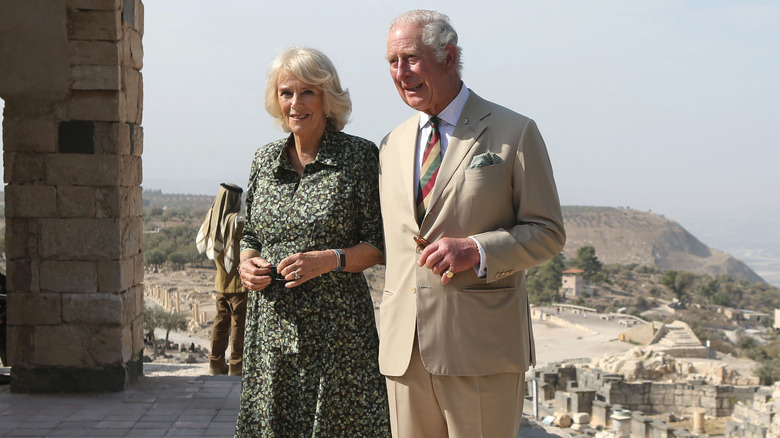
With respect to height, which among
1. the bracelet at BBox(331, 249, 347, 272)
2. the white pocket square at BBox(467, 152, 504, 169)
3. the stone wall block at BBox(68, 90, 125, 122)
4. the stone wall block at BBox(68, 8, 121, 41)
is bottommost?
the bracelet at BBox(331, 249, 347, 272)

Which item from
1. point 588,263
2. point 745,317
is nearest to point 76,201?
point 745,317

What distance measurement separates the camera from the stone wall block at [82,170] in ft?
17.7

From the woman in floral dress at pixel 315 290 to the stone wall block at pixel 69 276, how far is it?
120 inches

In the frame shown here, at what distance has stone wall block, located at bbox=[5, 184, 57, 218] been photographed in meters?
5.41

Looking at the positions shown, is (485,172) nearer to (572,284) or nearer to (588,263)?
(572,284)

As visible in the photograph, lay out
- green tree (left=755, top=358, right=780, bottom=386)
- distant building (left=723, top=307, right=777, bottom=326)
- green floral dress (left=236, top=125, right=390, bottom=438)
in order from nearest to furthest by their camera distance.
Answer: green floral dress (left=236, top=125, right=390, bottom=438) → green tree (left=755, top=358, right=780, bottom=386) → distant building (left=723, top=307, right=777, bottom=326)

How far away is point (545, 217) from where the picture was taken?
2.32 meters

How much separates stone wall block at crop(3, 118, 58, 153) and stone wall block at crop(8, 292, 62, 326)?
102 centimetres

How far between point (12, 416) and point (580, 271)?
60977mm

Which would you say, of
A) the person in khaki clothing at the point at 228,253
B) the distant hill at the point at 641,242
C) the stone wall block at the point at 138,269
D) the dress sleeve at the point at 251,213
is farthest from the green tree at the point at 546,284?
the dress sleeve at the point at 251,213

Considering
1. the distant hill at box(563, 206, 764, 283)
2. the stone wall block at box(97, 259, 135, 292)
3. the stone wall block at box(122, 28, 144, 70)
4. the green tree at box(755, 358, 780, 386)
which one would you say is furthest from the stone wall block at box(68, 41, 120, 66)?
the distant hill at box(563, 206, 764, 283)

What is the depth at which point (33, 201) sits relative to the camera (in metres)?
5.42

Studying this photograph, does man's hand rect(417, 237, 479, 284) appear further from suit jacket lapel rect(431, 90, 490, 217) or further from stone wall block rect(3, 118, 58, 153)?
stone wall block rect(3, 118, 58, 153)

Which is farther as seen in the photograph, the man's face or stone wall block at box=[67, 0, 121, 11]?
stone wall block at box=[67, 0, 121, 11]
